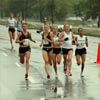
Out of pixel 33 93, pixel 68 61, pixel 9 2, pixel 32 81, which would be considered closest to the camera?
pixel 33 93

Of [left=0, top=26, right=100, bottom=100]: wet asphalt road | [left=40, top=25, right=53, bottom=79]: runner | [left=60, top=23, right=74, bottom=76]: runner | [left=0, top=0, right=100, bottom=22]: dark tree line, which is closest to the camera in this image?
[left=0, top=26, right=100, bottom=100]: wet asphalt road

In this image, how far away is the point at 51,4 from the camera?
97188 mm

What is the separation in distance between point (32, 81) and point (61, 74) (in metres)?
2.23

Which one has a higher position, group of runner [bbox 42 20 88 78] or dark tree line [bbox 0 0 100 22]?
group of runner [bbox 42 20 88 78]

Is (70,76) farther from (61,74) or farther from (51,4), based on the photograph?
(51,4)

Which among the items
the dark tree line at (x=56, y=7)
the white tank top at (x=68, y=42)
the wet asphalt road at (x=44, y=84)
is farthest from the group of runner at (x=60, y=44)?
the dark tree line at (x=56, y=7)

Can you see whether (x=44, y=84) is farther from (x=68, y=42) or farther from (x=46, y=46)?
(x=68, y=42)

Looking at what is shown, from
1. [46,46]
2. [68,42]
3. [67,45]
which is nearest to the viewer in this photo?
[46,46]

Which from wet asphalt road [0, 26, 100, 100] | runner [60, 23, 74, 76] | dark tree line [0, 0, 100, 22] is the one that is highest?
runner [60, 23, 74, 76]

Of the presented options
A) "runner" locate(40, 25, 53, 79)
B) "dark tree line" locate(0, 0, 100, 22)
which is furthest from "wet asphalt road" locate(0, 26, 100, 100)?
"dark tree line" locate(0, 0, 100, 22)

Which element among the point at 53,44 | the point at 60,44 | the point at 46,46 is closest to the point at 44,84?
the point at 46,46

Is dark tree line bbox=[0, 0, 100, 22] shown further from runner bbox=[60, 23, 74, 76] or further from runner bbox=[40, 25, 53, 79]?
runner bbox=[40, 25, 53, 79]

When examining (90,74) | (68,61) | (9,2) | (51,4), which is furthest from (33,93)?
(9,2)

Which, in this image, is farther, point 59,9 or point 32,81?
point 59,9
